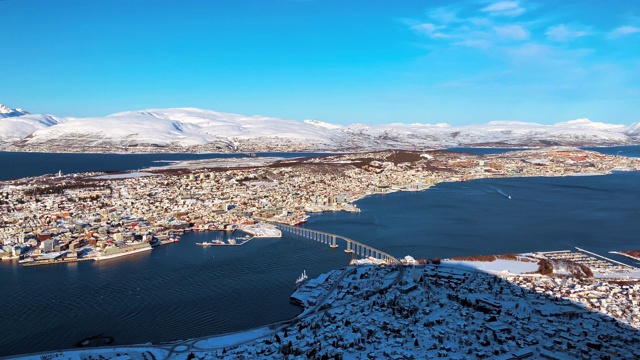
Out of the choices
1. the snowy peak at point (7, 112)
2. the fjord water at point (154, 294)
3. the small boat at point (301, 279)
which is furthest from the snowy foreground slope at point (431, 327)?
the snowy peak at point (7, 112)

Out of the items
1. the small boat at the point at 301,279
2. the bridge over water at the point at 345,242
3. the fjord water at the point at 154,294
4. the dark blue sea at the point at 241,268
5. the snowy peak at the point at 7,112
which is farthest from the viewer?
the snowy peak at the point at 7,112

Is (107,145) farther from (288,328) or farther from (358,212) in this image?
(288,328)

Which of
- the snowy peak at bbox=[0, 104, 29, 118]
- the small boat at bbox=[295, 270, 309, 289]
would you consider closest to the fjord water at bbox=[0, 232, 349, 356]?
the small boat at bbox=[295, 270, 309, 289]

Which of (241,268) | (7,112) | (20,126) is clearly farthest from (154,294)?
(7,112)

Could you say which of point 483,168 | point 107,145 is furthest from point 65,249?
point 107,145

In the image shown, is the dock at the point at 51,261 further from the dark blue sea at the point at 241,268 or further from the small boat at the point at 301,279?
the small boat at the point at 301,279

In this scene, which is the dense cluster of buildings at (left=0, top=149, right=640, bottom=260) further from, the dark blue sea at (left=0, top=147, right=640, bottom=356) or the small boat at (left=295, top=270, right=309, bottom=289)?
the small boat at (left=295, top=270, right=309, bottom=289)

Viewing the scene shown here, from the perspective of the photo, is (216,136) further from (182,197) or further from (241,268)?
(241,268)
